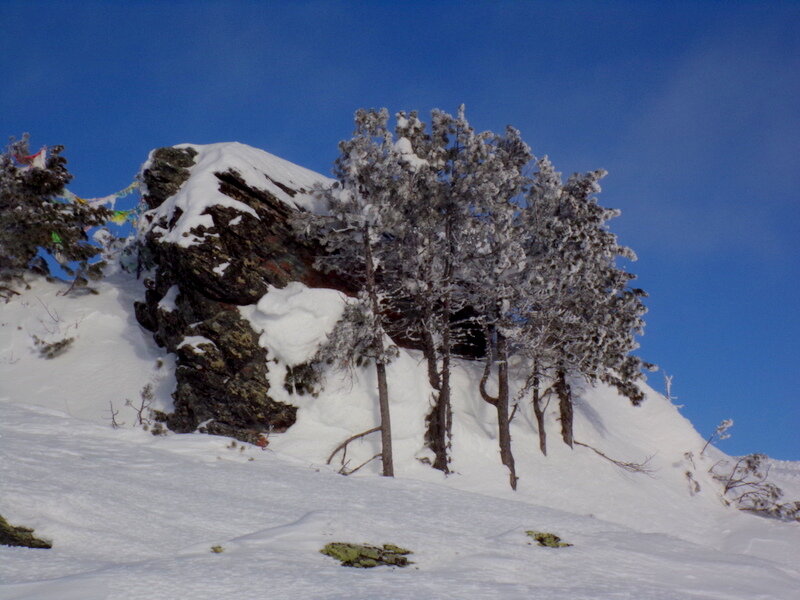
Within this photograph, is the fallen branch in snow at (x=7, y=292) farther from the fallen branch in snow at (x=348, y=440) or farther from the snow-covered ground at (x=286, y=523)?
the fallen branch in snow at (x=348, y=440)

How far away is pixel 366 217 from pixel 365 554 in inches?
580

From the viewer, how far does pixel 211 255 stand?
21.9m

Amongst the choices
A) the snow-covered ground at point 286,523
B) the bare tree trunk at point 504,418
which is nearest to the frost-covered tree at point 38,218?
the snow-covered ground at point 286,523

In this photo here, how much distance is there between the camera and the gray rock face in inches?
813

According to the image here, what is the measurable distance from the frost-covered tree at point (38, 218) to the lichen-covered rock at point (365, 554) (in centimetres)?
2460

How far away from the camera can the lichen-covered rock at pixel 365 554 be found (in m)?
6.22

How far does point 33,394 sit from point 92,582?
1969 centimetres

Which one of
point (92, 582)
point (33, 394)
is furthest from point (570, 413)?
point (92, 582)

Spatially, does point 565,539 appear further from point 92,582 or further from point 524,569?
point 92,582

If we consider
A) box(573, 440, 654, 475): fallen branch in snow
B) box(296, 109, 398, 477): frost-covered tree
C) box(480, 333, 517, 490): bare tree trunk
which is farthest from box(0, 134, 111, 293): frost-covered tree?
box(573, 440, 654, 475): fallen branch in snow

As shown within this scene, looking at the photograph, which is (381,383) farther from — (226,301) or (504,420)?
(226,301)

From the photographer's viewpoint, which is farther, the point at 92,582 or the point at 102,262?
the point at 102,262

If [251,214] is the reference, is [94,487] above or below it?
below

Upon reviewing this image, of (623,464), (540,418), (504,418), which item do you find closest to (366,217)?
(504,418)
